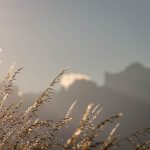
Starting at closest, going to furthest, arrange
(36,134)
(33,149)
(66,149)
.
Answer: (66,149), (33,149), (36,134)

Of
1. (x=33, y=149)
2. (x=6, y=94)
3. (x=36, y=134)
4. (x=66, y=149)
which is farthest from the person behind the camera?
(x=6, y=94)

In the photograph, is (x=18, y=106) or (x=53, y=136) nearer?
(x=53, y=136)

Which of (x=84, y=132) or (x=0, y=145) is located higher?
(x=84, y=132)

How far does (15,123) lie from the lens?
15.2ft

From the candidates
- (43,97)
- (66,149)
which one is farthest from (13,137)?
(66,149)

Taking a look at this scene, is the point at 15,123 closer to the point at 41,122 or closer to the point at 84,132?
the point at 41,122

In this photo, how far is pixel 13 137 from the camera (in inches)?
179

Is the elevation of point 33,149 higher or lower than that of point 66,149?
higher

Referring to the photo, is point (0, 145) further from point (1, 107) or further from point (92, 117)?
point (92, 117)

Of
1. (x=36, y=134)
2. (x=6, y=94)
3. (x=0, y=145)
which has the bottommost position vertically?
(x=0, y=145)

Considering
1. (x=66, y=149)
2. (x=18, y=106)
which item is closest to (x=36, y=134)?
(x=18, y=106)

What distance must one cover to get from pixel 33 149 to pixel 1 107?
2.27ft

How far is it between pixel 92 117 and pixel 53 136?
46cm

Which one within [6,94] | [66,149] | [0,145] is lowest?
[66,149]
